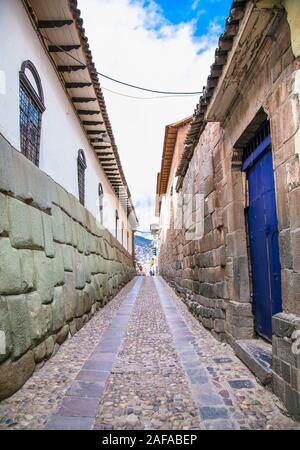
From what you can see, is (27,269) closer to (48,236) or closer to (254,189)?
(48,236)

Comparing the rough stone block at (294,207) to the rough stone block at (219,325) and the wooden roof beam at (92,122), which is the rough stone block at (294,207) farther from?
the wooden roof beam at (92,122)

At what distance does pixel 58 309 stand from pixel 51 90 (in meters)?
3.38

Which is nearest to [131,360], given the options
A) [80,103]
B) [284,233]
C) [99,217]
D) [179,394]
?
[179,394]

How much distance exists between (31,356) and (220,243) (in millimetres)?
2616

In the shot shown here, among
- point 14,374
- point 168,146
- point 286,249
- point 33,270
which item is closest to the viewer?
point 286,249

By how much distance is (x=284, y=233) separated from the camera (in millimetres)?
2273

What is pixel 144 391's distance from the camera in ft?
7.89

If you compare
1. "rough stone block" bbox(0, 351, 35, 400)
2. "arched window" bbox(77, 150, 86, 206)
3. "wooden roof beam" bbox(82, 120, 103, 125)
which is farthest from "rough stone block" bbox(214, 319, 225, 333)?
"wooden roof beam" bbox(82, 120, 103, 125)

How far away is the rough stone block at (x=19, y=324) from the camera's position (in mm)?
2448

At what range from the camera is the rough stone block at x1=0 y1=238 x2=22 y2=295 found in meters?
2.41

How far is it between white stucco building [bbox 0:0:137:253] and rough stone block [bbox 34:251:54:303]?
1.31 m

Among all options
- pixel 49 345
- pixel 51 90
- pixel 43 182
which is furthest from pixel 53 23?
pixel 49 345

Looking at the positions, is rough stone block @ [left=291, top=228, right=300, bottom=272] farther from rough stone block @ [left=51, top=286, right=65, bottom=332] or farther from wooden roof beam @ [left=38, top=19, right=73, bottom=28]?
wooden roof beam @ [left=38, top=19, right=73, bottom=28]

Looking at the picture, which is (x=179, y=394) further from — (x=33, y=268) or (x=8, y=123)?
(x=8, y=123)
